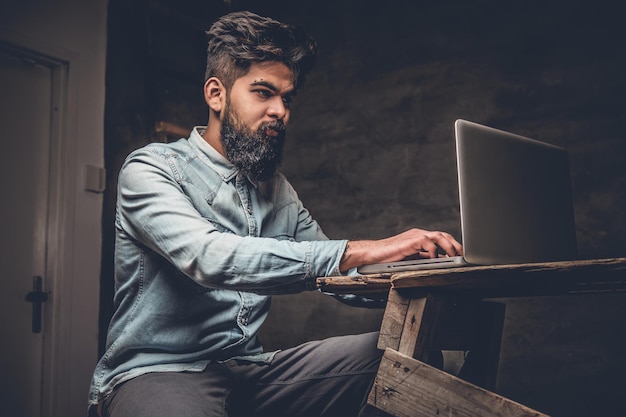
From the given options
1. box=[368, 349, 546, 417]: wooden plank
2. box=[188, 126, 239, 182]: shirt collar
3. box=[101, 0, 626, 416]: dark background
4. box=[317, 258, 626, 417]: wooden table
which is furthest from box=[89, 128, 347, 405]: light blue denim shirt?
box=[101, 0, 626, 416]: dark background

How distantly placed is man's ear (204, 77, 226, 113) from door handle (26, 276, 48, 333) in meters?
1.69

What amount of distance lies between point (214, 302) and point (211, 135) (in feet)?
1.90

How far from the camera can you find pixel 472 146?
57.3 inches

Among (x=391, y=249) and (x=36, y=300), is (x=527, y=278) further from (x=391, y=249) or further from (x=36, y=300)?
(x=36, y=300)

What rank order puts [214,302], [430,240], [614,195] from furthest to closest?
[614,195]
[214,302]
[430,240]

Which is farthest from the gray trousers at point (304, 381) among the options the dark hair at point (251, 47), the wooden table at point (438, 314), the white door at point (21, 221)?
the white door at point (21, 221)

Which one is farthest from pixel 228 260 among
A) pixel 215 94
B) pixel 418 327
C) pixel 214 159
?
pixel 215 94

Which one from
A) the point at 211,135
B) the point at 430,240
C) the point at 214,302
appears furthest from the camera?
the point at 211,135

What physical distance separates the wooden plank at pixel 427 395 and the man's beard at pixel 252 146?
83cm

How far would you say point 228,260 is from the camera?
55.6 inches

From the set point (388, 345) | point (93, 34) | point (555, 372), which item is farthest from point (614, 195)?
point (93, 34)

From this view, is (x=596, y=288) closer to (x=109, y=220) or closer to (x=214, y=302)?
(x=214, y=302)

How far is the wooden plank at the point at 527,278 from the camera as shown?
109 cm

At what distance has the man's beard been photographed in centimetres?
192
